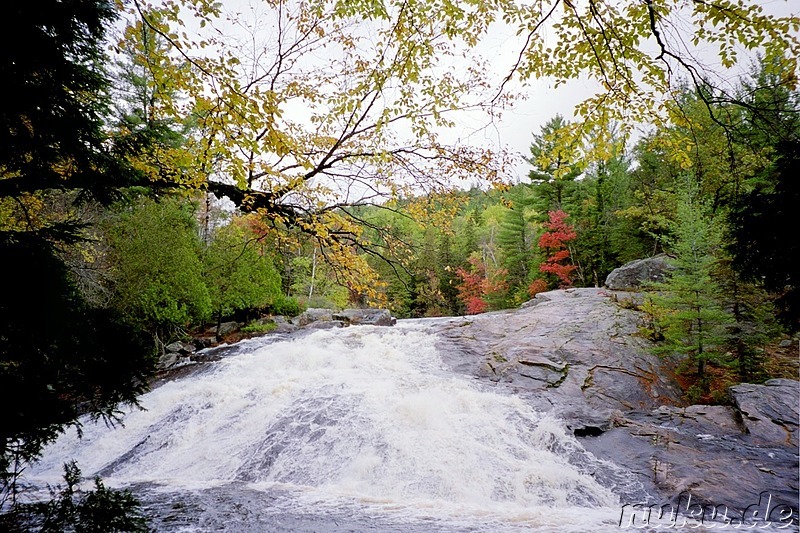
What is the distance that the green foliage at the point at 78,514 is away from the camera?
1632 millimetres

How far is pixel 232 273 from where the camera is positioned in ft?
48.0

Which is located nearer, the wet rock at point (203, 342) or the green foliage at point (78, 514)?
the green foliage at point (78, 514)

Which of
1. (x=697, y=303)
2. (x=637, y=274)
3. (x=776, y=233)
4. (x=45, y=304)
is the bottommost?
(x=697, y=303)

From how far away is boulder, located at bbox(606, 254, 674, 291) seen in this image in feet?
48.9

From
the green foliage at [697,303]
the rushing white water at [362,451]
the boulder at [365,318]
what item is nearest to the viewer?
the rushing white water at [362,451]

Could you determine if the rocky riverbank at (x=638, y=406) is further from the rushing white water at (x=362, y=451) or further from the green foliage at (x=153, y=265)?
the green foliage at (x=153, y=265)

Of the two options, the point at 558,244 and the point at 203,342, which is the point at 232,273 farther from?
the point at 558,244

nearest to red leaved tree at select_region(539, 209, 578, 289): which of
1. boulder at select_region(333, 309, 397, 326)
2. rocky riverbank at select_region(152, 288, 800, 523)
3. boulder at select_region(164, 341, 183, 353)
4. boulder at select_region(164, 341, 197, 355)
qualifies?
rocky riverbank at select_region(152, 288, 800, 523)

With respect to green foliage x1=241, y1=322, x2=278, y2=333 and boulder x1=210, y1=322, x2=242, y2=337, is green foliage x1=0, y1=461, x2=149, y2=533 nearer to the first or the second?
green foliage x1=241, y1=322, x2=278, y2=333

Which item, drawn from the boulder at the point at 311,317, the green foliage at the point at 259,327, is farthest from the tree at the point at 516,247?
the green foliage at the point at 259,327

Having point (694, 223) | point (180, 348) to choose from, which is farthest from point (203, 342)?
point (694, 223)

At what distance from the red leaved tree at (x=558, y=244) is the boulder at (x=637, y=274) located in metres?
4.39

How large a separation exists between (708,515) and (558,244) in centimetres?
1828

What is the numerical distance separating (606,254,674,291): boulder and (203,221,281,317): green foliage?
15.1 m
